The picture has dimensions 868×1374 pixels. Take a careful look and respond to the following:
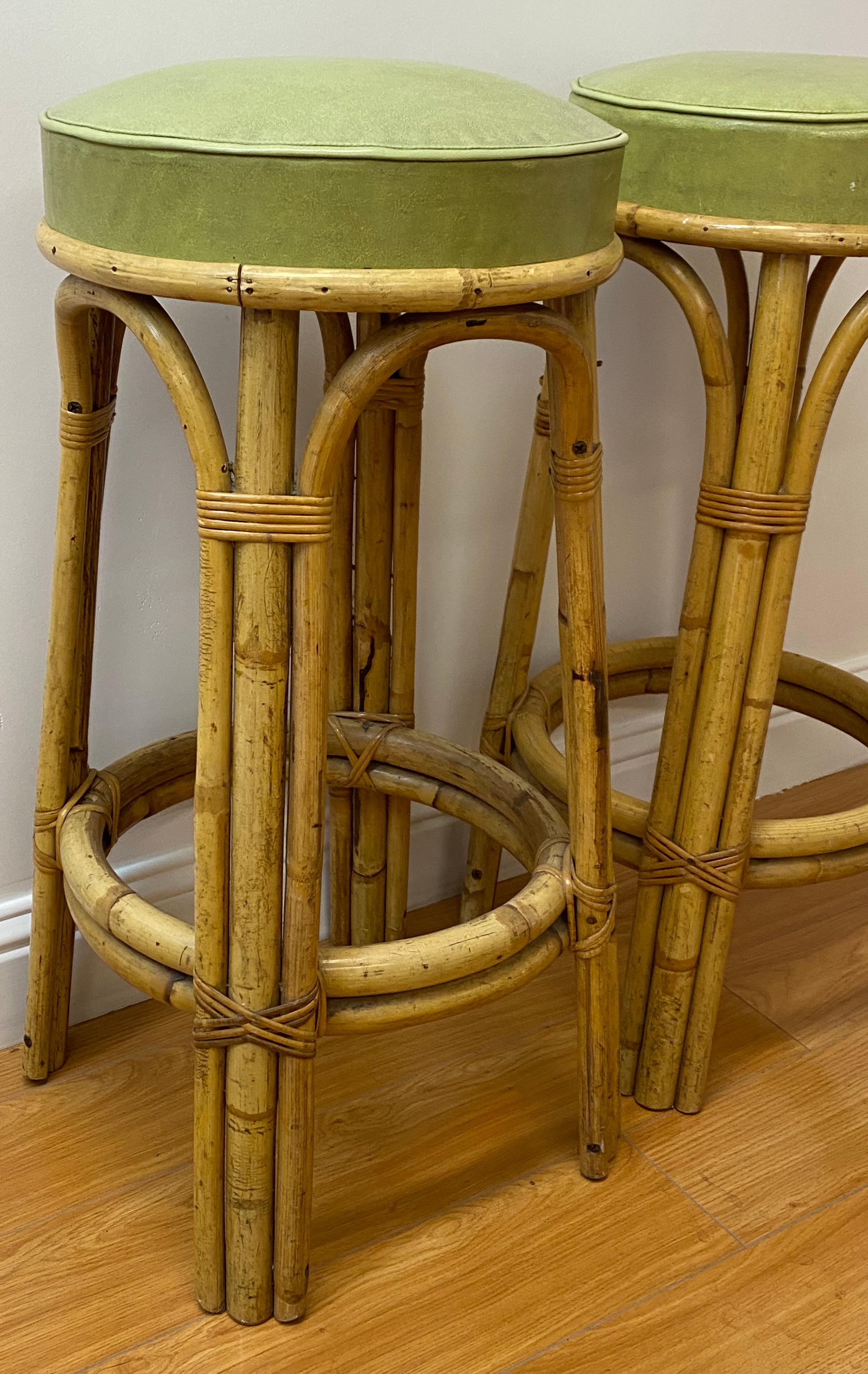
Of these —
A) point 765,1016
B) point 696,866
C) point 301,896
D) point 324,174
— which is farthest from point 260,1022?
point 765,1016

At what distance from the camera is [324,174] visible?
0.71 metres

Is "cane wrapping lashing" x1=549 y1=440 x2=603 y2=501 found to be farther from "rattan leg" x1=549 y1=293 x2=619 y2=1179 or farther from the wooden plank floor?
the wooden plank floor

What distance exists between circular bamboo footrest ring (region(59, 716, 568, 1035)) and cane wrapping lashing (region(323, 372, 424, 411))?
283 millimetres

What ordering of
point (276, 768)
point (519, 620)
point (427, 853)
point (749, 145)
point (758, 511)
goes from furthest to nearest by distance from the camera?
1. point (427, 853)
2. point (519, 620)
3. point (758, 511)
4. point (749, 145)
5. point (276, 768)

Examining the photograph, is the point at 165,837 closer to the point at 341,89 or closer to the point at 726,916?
the point at 726,916

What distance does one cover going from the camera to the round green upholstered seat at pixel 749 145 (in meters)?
0.93

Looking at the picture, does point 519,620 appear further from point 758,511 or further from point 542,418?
point 758,511

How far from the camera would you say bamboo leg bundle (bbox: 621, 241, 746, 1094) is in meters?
1.01

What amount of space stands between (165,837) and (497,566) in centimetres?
42

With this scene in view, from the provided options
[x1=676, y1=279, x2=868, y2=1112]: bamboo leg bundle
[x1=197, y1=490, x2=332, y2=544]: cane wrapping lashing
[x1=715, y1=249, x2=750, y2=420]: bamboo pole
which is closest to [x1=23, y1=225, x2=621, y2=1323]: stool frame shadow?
[x1=197, y1=490, x2=332, y2=544]: cane wrapping lashing

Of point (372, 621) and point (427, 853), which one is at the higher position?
point (372, 621)

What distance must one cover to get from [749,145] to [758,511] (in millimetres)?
260

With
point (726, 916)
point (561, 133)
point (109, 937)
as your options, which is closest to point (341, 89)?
point (561, 133)

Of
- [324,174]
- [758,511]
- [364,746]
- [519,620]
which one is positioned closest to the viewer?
[324,174]
